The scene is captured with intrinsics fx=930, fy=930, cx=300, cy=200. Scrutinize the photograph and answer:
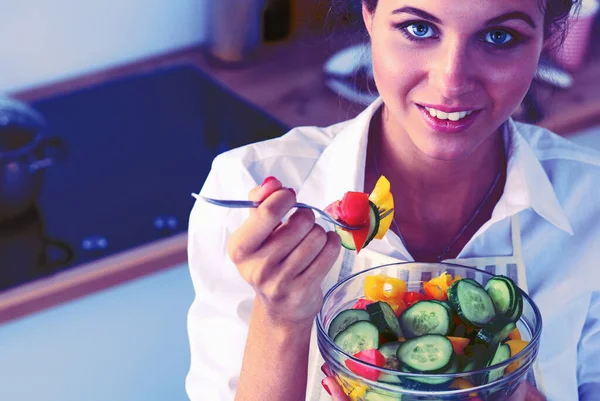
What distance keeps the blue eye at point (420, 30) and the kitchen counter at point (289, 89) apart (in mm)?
637

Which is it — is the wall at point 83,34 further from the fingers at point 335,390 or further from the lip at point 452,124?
the fingers at point 335,390

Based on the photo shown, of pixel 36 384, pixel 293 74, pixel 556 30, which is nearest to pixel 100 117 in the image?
pixel 293 74

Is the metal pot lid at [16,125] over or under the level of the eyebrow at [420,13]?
under

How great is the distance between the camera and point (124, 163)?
1.85 meters

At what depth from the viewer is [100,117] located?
2.01 metres

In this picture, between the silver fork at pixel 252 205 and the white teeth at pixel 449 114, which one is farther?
the white teeth at pixel 449 114

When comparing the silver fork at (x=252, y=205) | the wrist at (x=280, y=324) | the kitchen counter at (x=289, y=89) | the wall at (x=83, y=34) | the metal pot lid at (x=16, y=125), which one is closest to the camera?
the silver fork at (x=252, y=205)

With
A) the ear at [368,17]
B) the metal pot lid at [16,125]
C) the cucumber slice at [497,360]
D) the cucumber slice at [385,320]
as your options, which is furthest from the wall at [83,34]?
the cucumber slice at [497,360]

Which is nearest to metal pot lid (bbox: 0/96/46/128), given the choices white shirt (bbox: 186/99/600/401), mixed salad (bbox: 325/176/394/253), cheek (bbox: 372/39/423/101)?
white shirt (bbox: 186/99/600/401)

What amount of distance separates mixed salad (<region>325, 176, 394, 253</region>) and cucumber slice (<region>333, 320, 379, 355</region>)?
10 centimetres

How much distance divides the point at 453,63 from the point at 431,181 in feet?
0.99

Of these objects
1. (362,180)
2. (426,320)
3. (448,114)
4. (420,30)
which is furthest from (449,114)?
(426,320)

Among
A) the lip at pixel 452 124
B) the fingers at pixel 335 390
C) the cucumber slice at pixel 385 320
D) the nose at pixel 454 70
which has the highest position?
the nose at pixel 454 70

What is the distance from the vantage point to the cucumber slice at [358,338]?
A: 35.3 inches
